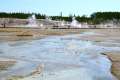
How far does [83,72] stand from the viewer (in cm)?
1667

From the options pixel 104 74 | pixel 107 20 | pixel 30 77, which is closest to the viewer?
pixel 30 77

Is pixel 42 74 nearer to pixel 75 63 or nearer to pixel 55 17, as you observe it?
pixel 75 63

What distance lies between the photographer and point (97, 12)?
189m

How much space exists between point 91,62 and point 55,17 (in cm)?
16937

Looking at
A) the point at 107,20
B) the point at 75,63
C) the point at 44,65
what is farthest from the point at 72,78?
the point at 107,20

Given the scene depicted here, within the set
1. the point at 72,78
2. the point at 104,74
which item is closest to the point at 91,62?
the point at 104,74

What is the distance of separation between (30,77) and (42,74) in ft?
3.09

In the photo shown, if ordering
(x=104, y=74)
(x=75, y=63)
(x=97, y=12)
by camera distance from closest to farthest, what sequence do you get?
(x=104, y=74), (x=75, y=63), (x=97, y=12)

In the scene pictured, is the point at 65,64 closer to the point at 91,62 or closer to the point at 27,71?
the point at 91,62

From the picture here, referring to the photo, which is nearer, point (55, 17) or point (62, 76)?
point (62, 76)

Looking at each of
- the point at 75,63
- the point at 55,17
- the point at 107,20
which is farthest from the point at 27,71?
the point at 55,17

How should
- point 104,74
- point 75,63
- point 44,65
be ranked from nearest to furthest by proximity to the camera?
point 104,74
point 44,65
point 75,63

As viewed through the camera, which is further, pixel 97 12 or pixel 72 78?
pixel 97 12

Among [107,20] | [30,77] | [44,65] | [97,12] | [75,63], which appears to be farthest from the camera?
[97,12]
